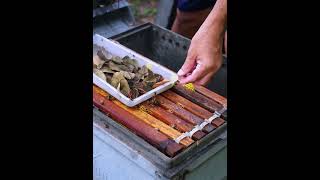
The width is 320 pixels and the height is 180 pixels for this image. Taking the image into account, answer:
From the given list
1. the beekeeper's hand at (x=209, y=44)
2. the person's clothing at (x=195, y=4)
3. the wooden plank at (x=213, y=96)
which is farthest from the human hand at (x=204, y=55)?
the person's clothing at (x=195, y=4)

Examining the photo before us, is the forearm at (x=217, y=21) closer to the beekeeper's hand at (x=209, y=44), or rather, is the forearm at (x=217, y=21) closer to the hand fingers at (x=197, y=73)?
the beekeeper's hand at (x=209, y=44)

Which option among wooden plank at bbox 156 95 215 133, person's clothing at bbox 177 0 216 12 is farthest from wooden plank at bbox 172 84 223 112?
person's clothing at bbox 177 0 216 12

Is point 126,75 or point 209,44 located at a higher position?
point 209,44

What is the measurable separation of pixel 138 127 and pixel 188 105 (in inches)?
13.6

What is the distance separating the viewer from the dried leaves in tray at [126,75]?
2209 mm

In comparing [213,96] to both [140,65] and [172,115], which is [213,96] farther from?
[140,65]

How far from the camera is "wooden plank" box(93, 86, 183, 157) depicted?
6.14 feet

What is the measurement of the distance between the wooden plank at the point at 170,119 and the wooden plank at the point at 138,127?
0.37ft

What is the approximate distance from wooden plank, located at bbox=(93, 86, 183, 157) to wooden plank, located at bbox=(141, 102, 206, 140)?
113mm

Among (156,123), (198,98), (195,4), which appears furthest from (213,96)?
(195,4)

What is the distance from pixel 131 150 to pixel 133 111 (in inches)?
9.5

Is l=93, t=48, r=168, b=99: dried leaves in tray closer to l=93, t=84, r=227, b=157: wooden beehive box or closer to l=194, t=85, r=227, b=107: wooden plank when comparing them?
l=93, t=84, r=227, b=157: wooden beehive box

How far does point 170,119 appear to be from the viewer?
2053 mm

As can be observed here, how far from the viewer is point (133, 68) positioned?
238cm
